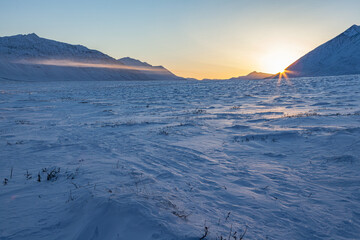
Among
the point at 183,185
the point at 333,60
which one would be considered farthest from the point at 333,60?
the point at 183,185

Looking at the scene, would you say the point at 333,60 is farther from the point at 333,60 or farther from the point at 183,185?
the point at 183,185

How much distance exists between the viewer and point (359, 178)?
432 cm

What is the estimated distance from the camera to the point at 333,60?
17475cm

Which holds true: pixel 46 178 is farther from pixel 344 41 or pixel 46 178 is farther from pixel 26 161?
pixel 344 41

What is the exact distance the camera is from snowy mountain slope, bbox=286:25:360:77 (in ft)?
514

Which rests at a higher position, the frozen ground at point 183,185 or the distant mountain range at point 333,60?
the distant mountain range at point 333,60

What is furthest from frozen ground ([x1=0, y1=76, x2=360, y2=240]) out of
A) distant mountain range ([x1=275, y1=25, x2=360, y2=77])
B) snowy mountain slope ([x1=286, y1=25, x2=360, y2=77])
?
snowy mountain slope ([x1=286, y1=25, x2=360, y2=77])

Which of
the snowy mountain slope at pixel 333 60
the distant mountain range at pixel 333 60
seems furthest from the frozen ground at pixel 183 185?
the snowy mountain slope at pixel 333 60

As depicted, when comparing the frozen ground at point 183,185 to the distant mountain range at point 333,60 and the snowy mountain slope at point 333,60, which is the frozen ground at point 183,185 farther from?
the snowy mountain slope at point 333,60

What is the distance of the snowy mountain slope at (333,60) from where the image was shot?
156575 millimetres

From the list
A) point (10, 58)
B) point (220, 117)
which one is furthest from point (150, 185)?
point (10, 58)

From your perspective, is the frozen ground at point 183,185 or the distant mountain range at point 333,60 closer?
the frozen ground at point 183,185

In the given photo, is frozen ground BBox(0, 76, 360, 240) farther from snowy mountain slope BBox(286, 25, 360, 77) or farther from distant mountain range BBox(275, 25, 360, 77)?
snowy mountain slope BBox(286, 25, 360, 77)

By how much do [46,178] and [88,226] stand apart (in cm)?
229
